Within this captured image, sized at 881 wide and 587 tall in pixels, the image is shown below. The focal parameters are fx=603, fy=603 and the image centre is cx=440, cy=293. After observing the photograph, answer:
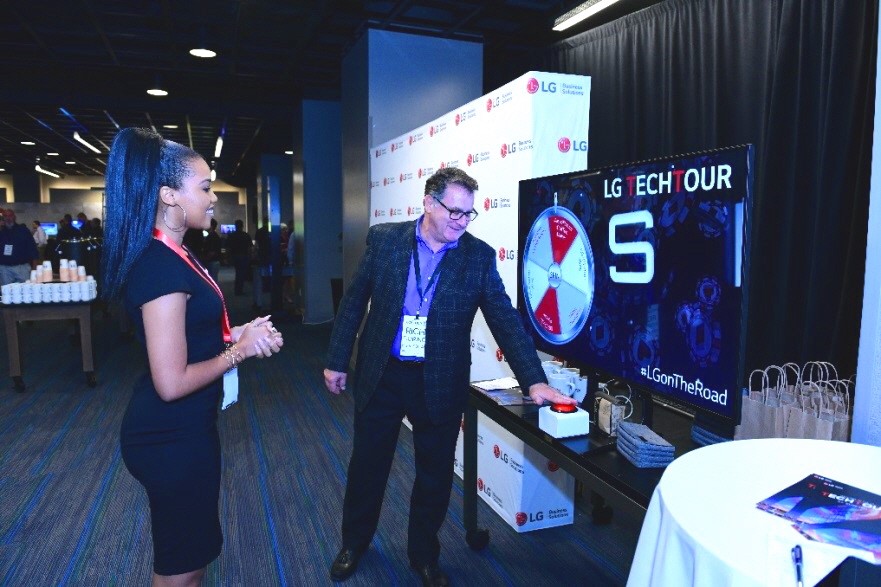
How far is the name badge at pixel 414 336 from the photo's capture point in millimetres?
2102

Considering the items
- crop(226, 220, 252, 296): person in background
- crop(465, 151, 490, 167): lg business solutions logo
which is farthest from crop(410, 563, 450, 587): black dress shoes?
crop(226, 220, 252, 296): person in background

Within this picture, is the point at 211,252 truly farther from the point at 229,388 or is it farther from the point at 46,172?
the point at 46,172

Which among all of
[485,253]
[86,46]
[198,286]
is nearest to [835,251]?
[485,253]

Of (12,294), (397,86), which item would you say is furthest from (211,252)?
(397,86)

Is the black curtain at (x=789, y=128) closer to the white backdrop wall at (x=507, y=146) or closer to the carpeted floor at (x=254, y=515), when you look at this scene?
the white backdrop wall at (x=507, y=146)

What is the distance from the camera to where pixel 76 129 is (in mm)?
12008

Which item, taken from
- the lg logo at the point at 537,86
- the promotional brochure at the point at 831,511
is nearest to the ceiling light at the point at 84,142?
the lg logo at the point at 537,86

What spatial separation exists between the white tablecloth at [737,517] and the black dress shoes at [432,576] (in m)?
1.21

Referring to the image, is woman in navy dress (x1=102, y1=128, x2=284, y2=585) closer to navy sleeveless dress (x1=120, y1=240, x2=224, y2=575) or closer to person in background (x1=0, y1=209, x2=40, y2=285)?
navy sleeveless dress (x1=120, y1=240, x2=224, y2=575)

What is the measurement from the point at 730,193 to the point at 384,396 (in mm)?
1310

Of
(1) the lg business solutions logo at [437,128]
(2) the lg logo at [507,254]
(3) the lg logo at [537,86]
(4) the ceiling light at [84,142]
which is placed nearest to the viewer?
(3) the lg logo at [537,86]

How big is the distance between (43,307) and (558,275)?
4.56m

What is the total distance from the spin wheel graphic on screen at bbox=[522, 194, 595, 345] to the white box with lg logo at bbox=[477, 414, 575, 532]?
27.9 inches

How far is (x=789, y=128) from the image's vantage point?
3.39 m
